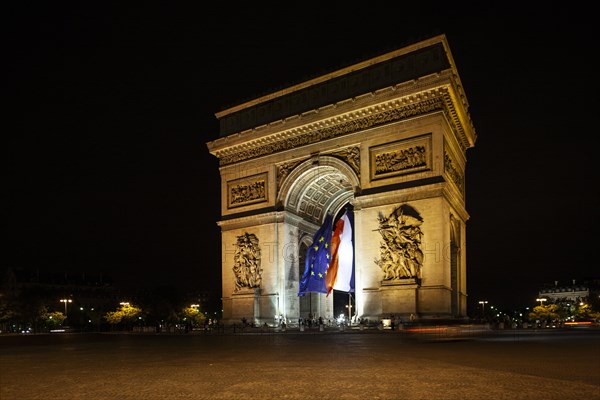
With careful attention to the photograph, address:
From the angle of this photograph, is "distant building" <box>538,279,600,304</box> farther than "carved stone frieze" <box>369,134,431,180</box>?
Yes

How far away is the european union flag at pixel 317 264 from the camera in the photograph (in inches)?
1291

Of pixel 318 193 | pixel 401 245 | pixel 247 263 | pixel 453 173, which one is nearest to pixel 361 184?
pixel 401 245

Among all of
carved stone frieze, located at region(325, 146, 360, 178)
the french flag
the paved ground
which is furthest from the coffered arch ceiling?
the paved ground

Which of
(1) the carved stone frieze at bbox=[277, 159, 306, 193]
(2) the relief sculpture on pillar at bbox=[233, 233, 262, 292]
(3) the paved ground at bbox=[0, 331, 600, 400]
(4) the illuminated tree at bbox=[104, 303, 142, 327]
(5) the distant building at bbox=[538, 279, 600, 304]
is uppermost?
(1) the carved stone frieze at bbox=[277, 159, 306, 193]

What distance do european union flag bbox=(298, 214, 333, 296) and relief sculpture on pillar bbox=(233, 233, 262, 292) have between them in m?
2.90

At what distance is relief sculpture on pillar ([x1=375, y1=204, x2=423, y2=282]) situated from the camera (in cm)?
2714

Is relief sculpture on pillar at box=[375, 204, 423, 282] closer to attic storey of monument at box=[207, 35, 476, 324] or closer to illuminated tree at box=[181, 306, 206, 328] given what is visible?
attic storey of monument at box=[207, 35, 476, 324]

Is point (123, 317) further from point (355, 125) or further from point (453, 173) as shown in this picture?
point (453, 173)

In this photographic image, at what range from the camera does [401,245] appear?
90.6 feet

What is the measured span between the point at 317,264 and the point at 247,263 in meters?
4.52

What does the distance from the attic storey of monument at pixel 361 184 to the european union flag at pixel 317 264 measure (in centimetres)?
149

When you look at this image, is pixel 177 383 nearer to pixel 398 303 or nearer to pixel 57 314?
pixel 398 303

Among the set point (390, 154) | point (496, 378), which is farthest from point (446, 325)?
point (496, 378)

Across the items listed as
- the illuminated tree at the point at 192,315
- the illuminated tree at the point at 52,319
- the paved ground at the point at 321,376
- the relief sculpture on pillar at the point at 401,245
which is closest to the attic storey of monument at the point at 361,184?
the relief sculpture on pillar at the point at 401,245
